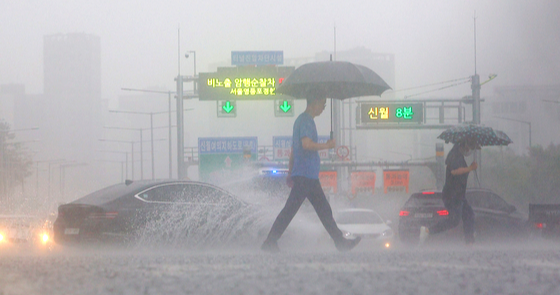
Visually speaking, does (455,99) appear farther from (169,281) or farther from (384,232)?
(169,281)

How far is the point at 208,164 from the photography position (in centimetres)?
3375

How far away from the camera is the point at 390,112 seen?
83.6 ft

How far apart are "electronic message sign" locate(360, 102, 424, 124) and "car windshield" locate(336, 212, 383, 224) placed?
28.5 feet

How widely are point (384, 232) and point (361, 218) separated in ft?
5.17

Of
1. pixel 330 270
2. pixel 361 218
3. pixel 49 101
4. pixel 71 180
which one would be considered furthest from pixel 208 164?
pixel 330 270

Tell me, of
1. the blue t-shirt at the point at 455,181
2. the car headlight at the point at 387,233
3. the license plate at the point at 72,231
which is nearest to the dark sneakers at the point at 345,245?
the blue t-shirt at the point at 455,181

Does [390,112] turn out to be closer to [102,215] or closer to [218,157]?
[218,157]

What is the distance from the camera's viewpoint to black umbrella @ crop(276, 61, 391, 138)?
291 inches

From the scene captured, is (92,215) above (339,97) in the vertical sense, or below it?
below

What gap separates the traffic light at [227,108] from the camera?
958 inches

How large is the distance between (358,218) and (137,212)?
32.3 ft

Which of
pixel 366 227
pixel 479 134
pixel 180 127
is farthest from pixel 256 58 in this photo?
pixel 479 134

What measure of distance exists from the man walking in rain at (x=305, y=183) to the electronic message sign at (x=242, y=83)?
17.5 m

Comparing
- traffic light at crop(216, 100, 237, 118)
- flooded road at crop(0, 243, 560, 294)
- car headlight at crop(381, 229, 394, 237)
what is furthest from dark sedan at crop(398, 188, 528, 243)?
traffic light at crop(216, 100, 237, 118)
